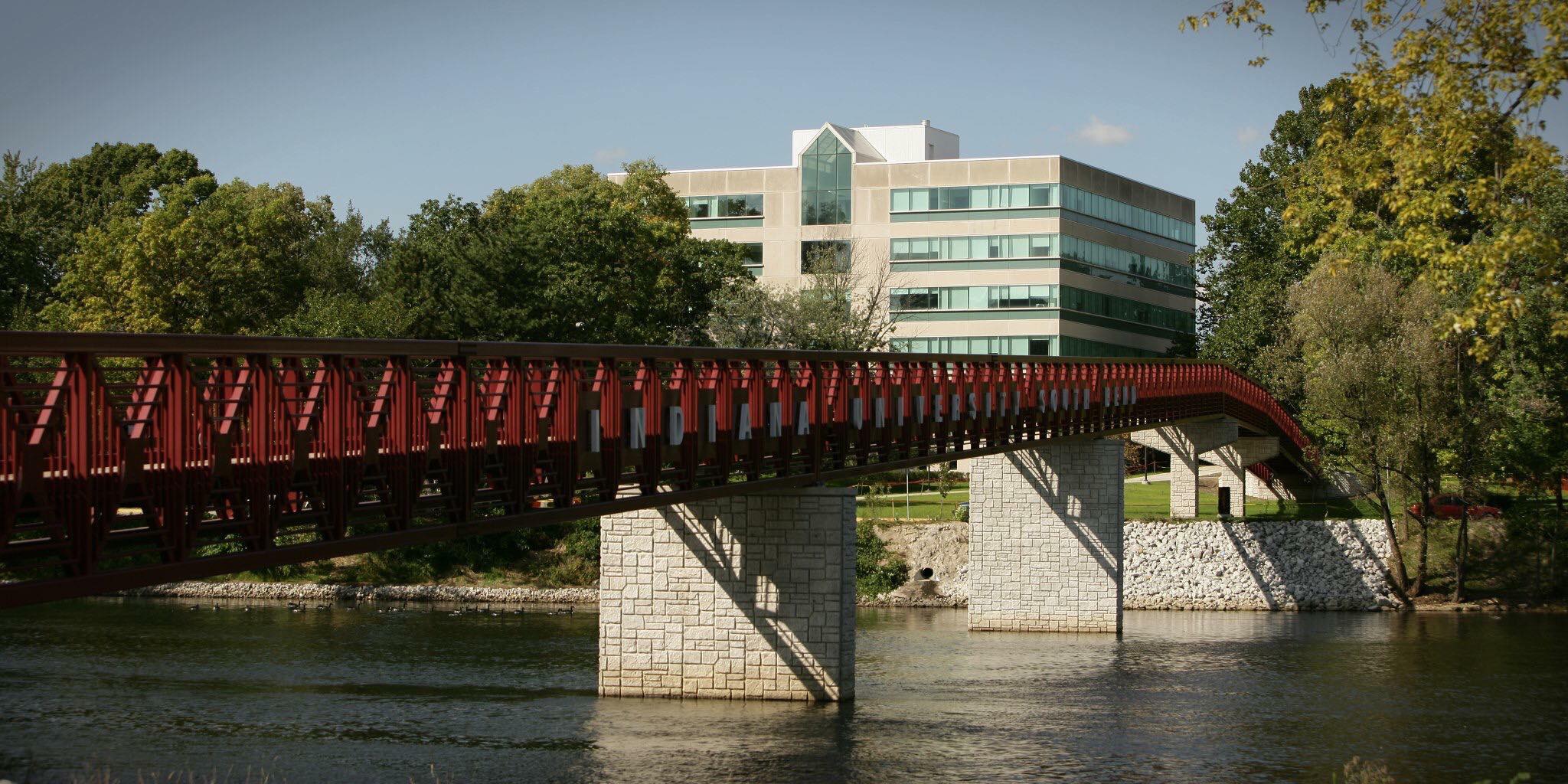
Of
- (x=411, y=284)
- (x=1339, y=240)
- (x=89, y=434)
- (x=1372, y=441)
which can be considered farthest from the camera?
(x=411, y=284)

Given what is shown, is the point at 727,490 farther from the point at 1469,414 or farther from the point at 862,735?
the point at 1469,414

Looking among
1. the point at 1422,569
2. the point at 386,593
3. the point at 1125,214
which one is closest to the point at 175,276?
the point at 386,593

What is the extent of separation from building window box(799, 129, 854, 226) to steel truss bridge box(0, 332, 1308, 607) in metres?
60.9

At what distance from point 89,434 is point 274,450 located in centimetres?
249

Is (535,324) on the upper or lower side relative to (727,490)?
upper

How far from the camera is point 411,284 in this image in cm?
6688

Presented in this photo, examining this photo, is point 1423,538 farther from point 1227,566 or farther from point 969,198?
point 969,198

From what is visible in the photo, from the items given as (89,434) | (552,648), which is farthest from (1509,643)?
(89,434)

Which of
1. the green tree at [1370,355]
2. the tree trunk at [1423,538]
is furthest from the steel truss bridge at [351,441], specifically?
the tree trunk at [1423,538]

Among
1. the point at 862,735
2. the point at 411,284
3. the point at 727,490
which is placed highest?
the point at 411,284

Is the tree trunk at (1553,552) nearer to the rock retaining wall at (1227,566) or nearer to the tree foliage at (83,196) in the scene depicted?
the rock retaining wall at (1227,566)

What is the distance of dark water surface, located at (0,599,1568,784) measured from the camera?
26484 millimetres

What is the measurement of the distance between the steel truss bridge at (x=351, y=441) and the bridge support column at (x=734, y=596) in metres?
1.73

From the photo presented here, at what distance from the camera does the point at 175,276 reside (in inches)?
2719
